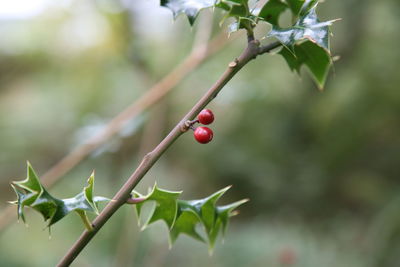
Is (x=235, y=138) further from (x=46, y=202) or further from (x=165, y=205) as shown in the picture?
(x=46, y=202)

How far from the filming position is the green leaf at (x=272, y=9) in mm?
594

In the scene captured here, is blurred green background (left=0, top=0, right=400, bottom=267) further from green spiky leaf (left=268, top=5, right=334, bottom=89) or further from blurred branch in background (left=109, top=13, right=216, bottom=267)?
green spiky leaf (left=268, top=5, right=334, bottom=89)

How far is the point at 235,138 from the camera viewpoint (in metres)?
2.32

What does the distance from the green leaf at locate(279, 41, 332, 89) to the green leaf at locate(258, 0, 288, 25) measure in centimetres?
5

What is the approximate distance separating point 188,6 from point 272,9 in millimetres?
128

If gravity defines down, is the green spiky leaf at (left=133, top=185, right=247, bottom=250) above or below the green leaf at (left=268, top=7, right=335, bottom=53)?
below

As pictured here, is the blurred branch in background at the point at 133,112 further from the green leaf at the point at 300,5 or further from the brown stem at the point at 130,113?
the green leaf at the point at 300,5

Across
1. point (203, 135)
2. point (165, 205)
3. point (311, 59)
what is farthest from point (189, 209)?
point (311, 59)

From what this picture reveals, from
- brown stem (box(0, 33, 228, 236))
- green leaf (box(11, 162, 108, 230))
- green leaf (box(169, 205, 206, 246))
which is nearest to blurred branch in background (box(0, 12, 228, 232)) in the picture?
brown stem (box(0, 33, 228, 236))

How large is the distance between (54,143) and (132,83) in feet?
1.76

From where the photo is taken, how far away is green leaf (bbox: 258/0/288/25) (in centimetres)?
59

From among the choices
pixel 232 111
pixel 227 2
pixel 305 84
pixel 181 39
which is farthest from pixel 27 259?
pixel 227 2

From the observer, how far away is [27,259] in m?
1.95

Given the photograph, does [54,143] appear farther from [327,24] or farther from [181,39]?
[327,24]
